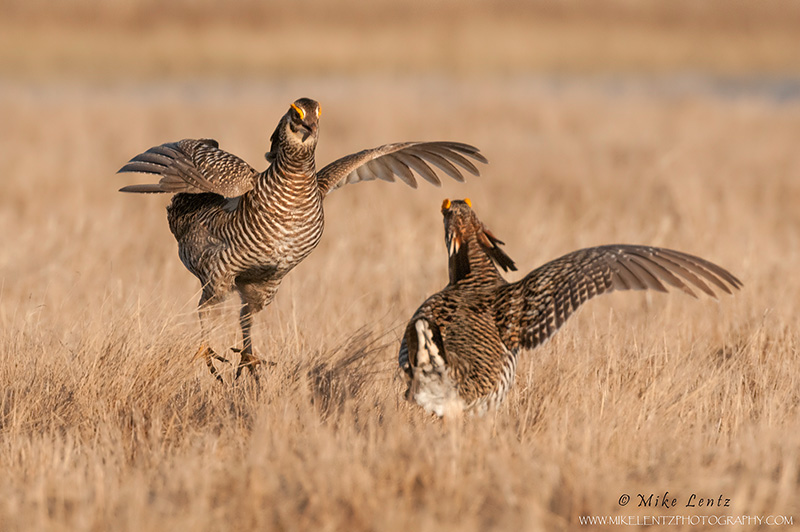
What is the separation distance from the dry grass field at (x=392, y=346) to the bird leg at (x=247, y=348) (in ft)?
0.27

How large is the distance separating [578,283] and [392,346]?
1326mm

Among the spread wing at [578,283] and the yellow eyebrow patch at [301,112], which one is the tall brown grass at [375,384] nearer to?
the spread wing at [578,283]

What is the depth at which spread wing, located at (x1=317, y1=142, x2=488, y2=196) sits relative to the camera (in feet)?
16.7

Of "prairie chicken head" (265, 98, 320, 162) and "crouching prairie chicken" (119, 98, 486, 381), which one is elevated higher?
"prairie chicken head" (265, 98, 320, 162)

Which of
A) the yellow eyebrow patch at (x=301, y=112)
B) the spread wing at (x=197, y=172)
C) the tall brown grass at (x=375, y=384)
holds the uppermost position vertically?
the yellow eyebrow patch at (x=301, y=112)

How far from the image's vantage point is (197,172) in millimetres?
4750

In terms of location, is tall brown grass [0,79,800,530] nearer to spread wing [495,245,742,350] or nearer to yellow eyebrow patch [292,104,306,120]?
spread wing [495,245,742,350]

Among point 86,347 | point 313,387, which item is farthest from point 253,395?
point 86,347

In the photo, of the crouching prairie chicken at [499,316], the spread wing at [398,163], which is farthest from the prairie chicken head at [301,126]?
the crouching prairie chicken at [499,316]

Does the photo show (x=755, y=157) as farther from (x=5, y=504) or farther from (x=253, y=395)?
(x=5, y=504)

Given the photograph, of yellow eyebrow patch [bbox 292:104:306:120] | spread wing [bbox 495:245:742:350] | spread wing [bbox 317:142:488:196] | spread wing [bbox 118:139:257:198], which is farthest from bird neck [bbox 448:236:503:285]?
spread wing [bbox 118:139:257:198]

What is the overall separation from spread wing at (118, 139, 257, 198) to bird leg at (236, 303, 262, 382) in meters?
0.68

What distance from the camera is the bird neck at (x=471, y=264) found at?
441 cm

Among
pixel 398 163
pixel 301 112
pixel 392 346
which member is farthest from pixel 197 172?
pixel 392 346
